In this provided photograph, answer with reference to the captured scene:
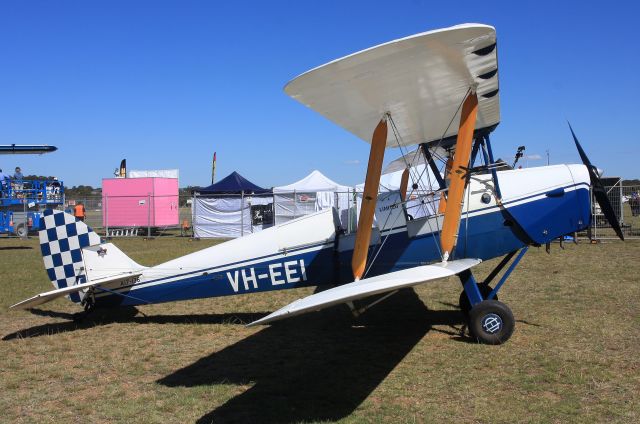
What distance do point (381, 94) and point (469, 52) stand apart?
3.43ft

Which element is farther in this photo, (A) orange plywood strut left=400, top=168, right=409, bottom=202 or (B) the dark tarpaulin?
(B) the dark tarpaulin

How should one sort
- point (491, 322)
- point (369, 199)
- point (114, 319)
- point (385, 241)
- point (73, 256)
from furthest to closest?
point (114, 319), point (73, 256), point (385, 241), point (491, 322), point (369, 199)

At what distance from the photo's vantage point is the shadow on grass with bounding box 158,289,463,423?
4129 millimetres

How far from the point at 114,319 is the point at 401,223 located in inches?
166

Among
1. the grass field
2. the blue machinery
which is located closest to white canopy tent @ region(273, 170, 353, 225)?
the blue machinery

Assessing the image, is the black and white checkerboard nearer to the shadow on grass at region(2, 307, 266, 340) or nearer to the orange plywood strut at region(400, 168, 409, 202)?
the shadow on grass at region(2, 307, 266, 340)

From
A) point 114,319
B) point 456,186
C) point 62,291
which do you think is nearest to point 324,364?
point 456,186

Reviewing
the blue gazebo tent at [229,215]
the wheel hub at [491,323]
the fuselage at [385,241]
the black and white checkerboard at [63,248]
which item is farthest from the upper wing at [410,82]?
the blue gazebo tent at [229,215]

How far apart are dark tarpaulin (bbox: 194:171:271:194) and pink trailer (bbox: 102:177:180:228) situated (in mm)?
1800

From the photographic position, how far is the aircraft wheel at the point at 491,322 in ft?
18.6

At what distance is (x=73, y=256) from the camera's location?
22.3 ft

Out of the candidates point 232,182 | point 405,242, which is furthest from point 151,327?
point 232,182

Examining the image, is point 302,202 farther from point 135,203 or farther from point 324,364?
point 324,364

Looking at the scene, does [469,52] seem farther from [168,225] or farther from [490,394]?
[168,225]
